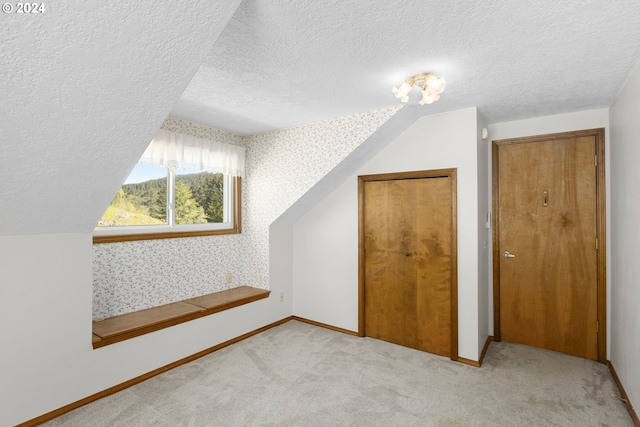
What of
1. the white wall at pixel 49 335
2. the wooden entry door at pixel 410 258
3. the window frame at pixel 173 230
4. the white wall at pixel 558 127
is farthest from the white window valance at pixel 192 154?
the white wall at pixel 558 127

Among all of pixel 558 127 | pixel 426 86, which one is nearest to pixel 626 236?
pixel 558 127

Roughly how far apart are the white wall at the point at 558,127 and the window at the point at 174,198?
2.86 metres

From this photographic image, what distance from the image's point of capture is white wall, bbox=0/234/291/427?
1991 millimetres

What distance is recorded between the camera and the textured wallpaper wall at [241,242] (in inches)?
112

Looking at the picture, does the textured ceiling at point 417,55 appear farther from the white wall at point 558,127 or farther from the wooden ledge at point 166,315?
the wooden ledge at point 166,315

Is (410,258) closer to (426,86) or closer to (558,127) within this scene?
(426,86)

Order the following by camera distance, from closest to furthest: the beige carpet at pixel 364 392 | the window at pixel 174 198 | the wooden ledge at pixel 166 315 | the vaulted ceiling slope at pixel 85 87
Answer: the vaulted ceiling slope at pixel 85 87, the beige carpet at pixel 364 392, the wooden ledge at pixel 166 315, the window at pixel 174 198

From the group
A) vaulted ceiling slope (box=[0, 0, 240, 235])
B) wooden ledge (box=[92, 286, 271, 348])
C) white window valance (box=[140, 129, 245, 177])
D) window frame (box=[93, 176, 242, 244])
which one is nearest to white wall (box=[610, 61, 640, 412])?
vaulted ceiling slope (box=[0, 0, 240, 235])

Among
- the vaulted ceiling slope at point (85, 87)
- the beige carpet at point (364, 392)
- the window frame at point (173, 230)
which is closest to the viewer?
the vaulted ceiling slope at point (85, 87)

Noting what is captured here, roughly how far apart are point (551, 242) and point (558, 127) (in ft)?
3.61

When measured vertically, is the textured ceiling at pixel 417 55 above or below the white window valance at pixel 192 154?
above

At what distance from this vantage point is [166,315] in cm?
285

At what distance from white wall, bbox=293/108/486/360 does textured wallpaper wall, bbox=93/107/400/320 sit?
472mm

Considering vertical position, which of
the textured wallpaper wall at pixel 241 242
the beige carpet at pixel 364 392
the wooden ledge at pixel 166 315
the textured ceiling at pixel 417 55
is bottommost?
the beige carpet at pixel 364 392
